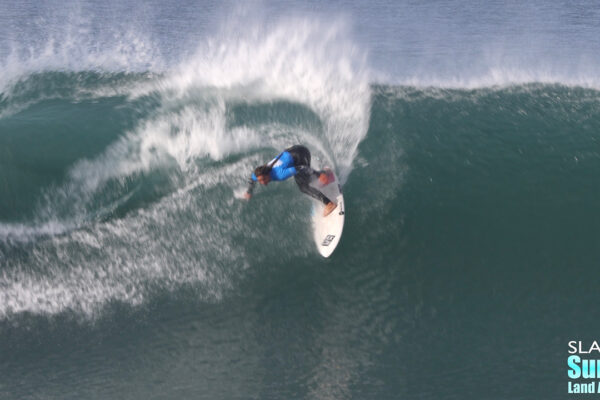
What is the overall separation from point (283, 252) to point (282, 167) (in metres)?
1.33

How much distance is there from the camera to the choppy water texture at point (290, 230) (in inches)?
282

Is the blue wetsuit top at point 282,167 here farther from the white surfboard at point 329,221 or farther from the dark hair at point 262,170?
the white surfboard at point 329,221

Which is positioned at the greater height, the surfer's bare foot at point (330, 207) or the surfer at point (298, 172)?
the surfer at point (298, 172)

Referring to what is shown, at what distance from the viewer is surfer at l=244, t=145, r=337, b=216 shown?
8180 millimetres

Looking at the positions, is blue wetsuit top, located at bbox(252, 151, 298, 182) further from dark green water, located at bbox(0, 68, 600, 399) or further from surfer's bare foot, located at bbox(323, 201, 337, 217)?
dark green water, located at bbox(0, 68, 600, 399)

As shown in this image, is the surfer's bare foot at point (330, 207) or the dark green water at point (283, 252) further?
the surfer's bare foot at point (330, 207)

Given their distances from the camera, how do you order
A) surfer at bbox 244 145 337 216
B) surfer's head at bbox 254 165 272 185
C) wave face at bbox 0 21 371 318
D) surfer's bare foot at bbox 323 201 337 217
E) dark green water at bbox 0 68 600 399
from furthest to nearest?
surfer's bare foot at bbox 323 201 337 217, surfer at bbox 244 145 337 216, wave face at bbox 0 21 371 318, surfer's head at bbox 254 165 272 185, dark green water at bbox 0 68 600 399

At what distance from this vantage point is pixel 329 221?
8336 mm

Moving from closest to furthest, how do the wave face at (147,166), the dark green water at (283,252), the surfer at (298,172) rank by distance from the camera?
the dark green water at (283,252) < the wave face at (147,166) < the surfer at (298,172)

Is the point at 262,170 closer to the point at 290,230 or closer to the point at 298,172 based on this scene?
the point at 298,172

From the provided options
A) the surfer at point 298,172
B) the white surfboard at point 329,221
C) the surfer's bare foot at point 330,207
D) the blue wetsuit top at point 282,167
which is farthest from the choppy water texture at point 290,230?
the blue wetsuit top at point 282,167

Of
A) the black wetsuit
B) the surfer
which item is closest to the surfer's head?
the surfer

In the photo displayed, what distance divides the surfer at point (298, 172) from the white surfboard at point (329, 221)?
77 mm

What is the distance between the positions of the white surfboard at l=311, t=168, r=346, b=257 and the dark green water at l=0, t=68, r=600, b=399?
0.21 m
